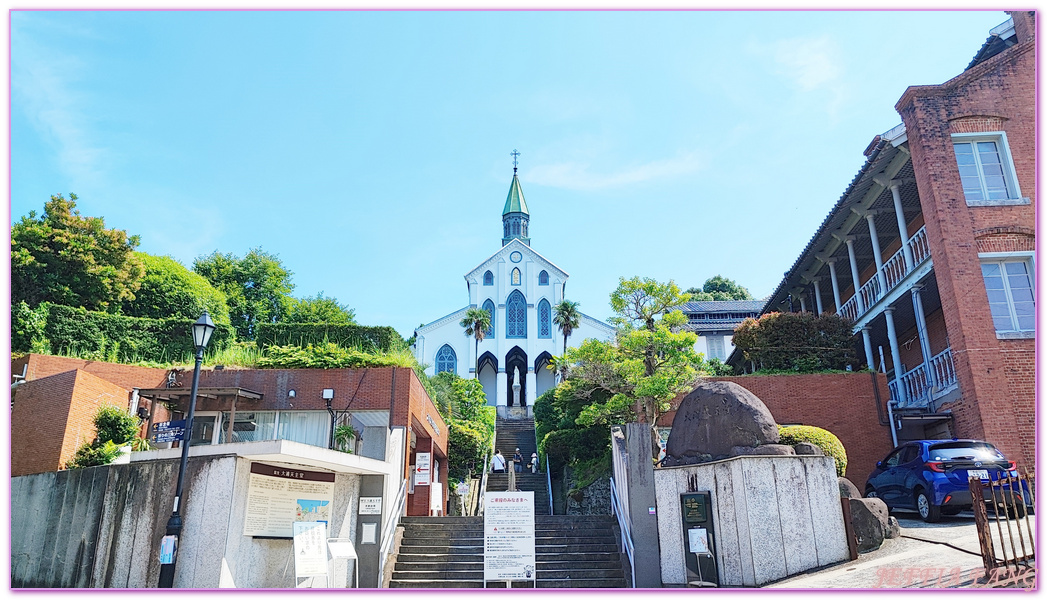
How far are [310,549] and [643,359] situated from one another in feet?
31.7

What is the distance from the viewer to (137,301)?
24.7 meters

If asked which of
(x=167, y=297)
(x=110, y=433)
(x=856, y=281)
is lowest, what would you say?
(x=110, y=433)

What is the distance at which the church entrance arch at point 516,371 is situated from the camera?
156ft

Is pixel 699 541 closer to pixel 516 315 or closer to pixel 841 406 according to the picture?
pixel 841 406

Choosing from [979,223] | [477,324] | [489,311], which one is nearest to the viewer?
[979,223]

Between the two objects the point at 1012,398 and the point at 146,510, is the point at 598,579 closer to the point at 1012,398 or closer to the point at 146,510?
the point at 146,510

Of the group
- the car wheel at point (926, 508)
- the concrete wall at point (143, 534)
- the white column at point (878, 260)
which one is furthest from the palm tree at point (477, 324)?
the car wheel at point (926, 508)

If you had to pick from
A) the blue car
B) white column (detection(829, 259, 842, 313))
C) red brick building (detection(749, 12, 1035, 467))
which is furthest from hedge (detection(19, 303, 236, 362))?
white column (detection(829, 259, 842, 313))

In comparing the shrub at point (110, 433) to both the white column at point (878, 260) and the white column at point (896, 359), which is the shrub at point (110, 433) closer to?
the white column at point (896, 359)

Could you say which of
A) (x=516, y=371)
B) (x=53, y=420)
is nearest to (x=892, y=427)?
(x=53, y=420)

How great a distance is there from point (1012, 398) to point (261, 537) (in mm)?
14682

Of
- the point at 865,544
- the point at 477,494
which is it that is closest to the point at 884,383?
the point at 865,544

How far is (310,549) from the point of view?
10.6 meters

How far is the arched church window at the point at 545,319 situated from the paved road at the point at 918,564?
122ft
